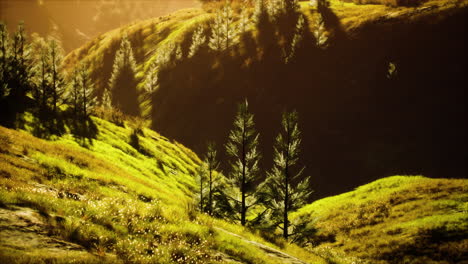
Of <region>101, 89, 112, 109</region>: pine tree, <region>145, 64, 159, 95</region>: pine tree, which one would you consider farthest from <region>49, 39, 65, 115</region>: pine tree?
<region>145, 64, 159, 95</region>: pine tree

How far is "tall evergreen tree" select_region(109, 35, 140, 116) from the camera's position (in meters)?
116

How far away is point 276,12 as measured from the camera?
11512cm

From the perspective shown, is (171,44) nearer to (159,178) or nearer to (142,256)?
(159,178)

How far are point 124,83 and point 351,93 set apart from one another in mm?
88583

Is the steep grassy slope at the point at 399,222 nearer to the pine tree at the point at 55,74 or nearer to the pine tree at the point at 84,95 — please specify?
the pine tree at the point at 84,95

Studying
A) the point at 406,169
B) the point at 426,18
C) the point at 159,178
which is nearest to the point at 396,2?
the point at 426,18

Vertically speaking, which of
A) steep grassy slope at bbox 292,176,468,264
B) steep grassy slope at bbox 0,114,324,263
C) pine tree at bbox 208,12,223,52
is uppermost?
pine tree at bbox 208,12,223,52

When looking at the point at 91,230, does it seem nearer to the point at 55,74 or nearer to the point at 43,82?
the point at 43,82

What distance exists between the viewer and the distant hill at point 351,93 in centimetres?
6812

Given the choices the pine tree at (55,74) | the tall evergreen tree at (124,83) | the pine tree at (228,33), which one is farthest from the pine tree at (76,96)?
the pine tree at (228,33)

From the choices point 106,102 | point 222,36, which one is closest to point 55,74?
point 106,102

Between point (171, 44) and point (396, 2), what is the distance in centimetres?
8166

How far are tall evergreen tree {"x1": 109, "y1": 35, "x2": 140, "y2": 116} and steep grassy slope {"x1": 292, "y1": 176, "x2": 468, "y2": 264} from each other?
3616 inches

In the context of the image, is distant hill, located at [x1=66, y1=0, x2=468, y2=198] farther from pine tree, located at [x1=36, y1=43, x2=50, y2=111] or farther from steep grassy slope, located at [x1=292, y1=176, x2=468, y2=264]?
pine tree, located at [x1=36, y1=43, x2=50, y2=111]
